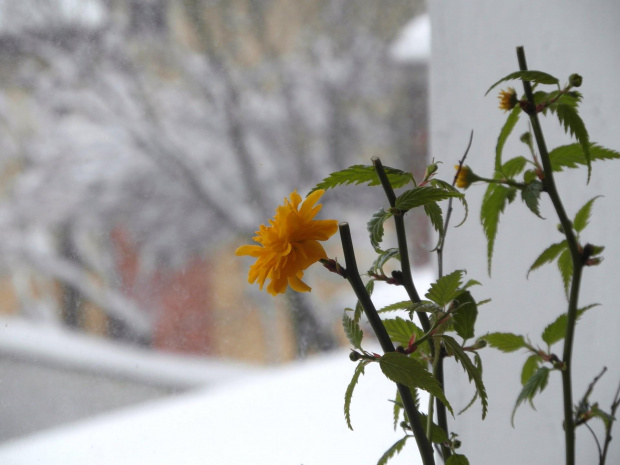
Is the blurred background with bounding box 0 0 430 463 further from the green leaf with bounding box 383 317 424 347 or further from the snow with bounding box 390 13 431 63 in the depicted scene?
the green leaf with bounding box 383 317 424 347

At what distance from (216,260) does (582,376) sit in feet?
1.63

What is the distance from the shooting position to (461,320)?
482mm

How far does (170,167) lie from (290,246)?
0.39 meters

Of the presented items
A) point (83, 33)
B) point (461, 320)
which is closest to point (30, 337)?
point (83, 33)

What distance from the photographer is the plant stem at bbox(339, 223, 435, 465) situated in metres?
0.39

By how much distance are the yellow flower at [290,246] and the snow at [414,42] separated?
20.0 inches

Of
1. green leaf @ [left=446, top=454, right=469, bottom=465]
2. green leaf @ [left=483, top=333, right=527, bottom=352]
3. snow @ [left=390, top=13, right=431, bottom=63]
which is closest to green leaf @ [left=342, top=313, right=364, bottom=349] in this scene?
green leaf @ [left=446, top=454, right=469, bottom=465]

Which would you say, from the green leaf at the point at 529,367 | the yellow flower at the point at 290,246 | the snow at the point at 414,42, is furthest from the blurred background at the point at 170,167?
the yellow flower at the point at 290,246

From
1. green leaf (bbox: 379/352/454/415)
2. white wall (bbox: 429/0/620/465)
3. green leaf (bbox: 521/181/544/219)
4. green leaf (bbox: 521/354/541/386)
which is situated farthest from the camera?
white wall (bbox: 429/0/620/465)

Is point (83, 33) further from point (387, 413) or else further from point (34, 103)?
point (387, 413)

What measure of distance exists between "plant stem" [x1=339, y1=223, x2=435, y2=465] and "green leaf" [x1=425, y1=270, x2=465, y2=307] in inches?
2.3

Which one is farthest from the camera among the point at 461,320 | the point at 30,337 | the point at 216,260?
the point at 216,260

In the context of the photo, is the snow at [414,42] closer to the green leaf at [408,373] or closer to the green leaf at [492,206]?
the green leaf at [492,206]

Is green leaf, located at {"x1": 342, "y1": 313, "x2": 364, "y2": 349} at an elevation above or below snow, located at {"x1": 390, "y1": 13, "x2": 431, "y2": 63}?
below
